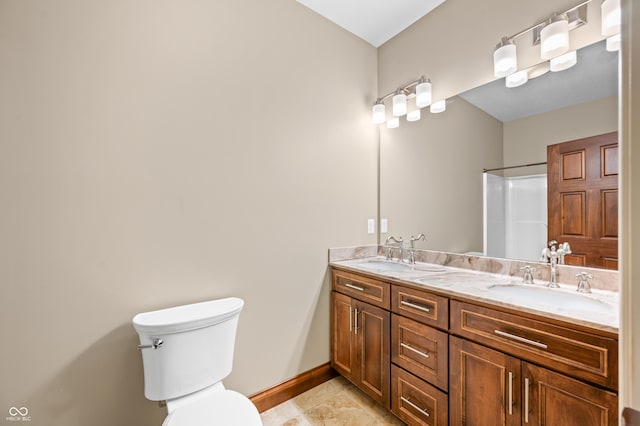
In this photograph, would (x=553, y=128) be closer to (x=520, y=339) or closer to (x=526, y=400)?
(x=520, y=339)

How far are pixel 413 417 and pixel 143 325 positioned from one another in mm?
1405

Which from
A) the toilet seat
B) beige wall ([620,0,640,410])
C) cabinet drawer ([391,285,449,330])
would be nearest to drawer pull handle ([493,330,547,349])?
cabinet drawer ([391,285,449,330])

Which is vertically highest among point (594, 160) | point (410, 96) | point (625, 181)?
point (410, 96)

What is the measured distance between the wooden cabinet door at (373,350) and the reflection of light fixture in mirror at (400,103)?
142 centimetres

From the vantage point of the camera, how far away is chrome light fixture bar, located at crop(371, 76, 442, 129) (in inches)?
77.9

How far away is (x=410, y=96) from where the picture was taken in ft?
6.91

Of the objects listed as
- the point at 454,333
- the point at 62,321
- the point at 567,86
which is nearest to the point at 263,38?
the point at 567,86

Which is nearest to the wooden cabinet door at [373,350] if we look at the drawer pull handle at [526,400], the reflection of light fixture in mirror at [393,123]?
the drawer pull handle at [526,400]

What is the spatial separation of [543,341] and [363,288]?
94cm

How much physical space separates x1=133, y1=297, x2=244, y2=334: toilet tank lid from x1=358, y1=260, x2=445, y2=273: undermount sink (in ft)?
3.01

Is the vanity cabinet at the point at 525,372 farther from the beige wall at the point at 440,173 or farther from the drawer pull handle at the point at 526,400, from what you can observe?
the beige wall at the point at 440,173

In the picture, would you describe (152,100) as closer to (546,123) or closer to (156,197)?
(156,197)

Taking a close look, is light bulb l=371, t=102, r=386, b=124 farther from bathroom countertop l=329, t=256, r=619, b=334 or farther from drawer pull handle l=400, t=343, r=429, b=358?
drawer pull handle l=400, t=343, r=429, b=358

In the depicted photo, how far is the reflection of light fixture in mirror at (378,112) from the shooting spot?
225 cm
